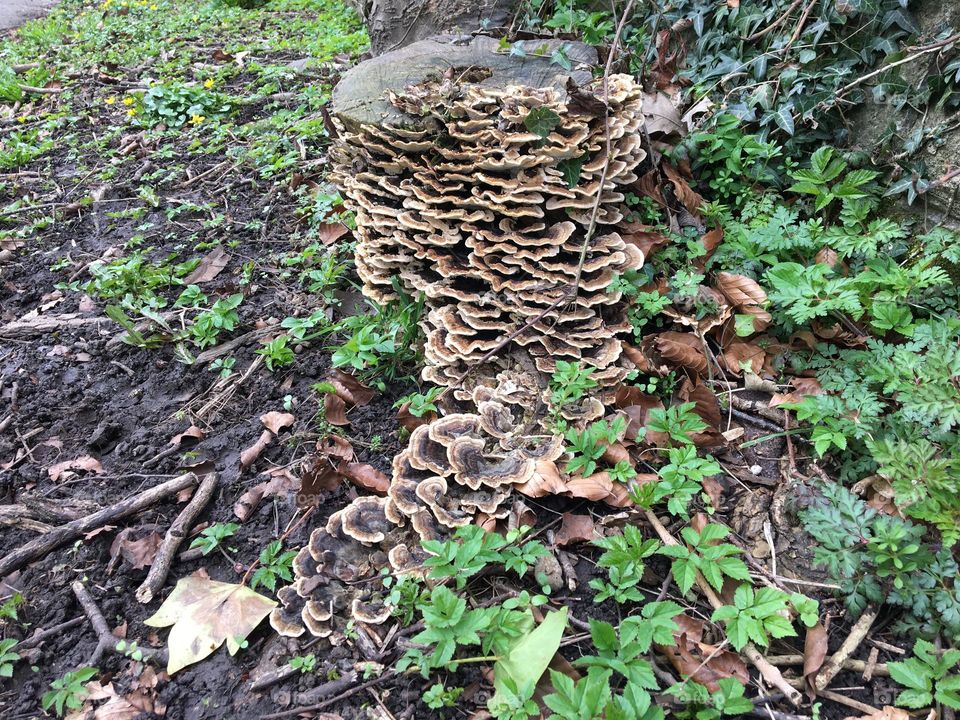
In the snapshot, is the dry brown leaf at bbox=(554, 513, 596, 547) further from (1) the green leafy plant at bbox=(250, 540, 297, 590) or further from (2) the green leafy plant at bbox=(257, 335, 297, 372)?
(2) the green leafy plant at bbox=(257, 335, 297, 372)

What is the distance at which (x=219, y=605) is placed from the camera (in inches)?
111

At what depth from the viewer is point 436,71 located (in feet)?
15.3

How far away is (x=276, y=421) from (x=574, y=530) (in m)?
2.03

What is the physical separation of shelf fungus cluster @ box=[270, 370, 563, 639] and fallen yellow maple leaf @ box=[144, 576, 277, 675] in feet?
0.48

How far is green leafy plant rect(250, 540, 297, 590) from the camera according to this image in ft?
9.45

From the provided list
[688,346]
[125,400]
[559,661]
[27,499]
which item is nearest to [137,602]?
[27,499]

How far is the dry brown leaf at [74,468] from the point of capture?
11.8 feet

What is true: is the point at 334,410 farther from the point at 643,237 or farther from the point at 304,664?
the point at 643,237

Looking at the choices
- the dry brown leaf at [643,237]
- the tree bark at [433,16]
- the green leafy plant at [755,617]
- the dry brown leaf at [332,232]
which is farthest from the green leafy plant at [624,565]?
the tree bark at [433,16]

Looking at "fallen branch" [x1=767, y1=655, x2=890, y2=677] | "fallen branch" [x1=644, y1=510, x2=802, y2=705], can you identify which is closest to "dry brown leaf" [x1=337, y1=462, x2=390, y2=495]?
"fallen branch" [x1=644, y1=510, x2=802, y2=705]

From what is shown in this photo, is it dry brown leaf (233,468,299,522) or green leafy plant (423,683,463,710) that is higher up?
dry brown leaf (233,468,299,522)

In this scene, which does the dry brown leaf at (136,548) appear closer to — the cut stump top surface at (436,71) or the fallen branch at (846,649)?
the cut stump top surface at (436,71)

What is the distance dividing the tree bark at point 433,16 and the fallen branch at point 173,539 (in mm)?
5028

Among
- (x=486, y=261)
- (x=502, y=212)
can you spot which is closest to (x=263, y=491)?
(x=486, y=261)
